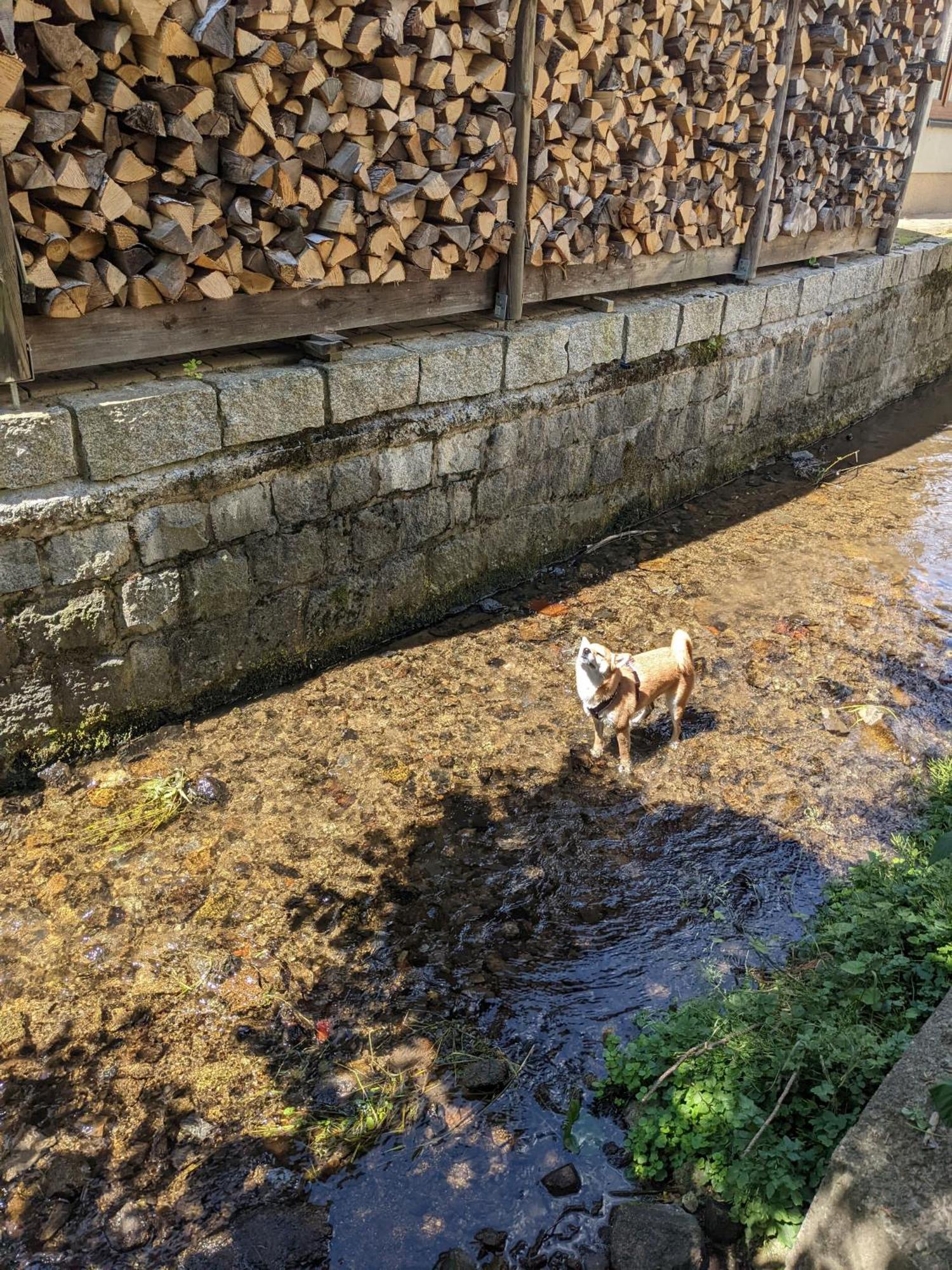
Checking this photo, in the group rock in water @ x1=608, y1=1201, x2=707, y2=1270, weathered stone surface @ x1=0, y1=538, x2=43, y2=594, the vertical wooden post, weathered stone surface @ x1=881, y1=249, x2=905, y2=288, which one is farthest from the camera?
weathered stone surface @ x1=881, y1=249, x2=905, y2=288

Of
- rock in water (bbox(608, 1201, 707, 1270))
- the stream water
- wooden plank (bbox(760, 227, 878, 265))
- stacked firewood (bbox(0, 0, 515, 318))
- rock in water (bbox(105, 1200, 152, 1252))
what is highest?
stacked firewood (bbox(0, 0, 515, 318))

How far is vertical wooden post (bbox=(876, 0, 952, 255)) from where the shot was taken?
8.05m

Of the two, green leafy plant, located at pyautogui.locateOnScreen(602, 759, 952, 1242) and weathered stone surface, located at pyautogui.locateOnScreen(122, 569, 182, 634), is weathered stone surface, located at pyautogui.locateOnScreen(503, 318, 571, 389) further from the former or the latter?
green leafy plant, located at pyautogui.locateOnScreen(602, 759, 952, 1242)

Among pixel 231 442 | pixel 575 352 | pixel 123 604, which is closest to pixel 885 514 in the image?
pixel 575 352

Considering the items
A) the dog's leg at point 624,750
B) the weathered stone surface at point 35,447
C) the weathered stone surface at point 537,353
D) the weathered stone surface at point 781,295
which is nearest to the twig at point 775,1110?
the dog's leg at point 624,750

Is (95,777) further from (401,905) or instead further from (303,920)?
(401,905)

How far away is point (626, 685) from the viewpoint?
4223 millimetres

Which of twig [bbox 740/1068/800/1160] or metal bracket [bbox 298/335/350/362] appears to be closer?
twig [bbox 740/1068/800/1160]

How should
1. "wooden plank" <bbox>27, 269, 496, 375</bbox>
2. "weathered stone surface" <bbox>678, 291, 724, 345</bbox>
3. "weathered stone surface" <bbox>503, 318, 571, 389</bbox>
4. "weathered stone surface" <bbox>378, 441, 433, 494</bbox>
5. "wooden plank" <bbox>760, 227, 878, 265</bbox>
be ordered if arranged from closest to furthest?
"wooden plank" <bbox>27, 269, 496, 375</bbox>, "weathered stone surface" <bbox>378, 441, 433, 494</bbox>, "weathered stone surface" <bbox>503, 318, 571, 389</bbox>, "weathered stone surface" <bbox>678, 291, 724, 345</bbox>, "wooden plank" <bbox>760, 227, 878, 265</bbox>

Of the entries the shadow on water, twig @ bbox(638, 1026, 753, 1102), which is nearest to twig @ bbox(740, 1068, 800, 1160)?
twig @ bbox(638, 1026, 753, 1102)

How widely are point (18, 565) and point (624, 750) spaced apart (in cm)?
263

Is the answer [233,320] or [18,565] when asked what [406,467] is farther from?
[18,565]

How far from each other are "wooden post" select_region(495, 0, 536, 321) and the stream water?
1699 millimetres

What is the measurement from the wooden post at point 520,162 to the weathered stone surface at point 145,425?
200 cm
